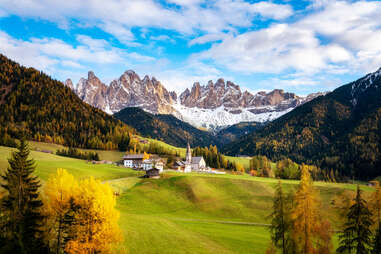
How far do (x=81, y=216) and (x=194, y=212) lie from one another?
4693 centimetres

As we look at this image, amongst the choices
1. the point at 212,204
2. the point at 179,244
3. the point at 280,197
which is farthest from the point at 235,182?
the point at 280,197

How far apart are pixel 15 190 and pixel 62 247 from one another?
9710 millimetres

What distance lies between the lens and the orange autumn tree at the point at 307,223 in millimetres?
30859

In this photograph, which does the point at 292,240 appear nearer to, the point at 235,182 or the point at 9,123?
the point at 235,182

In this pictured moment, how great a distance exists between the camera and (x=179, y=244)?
42.5 metres

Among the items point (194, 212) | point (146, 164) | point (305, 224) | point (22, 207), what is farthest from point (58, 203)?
point (146, 164)

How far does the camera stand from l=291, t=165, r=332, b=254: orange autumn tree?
30859mm

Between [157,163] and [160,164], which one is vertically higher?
[157,163]

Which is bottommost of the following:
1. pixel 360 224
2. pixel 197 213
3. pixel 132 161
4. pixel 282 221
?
pixel 197 213

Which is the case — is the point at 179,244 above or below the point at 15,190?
below

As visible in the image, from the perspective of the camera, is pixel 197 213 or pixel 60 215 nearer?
pixel 60 215

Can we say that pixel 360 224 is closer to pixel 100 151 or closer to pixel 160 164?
pixel 160 164

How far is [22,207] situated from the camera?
1405 inches

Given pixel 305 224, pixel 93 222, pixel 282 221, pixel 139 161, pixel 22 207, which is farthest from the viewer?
pixel 139 161
